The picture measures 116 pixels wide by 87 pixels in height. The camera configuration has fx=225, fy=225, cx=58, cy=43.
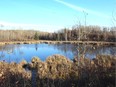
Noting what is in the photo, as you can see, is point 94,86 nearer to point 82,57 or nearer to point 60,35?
point 82,57

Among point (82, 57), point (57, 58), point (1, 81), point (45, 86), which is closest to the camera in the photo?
point (1, 81)

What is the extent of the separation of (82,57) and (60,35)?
8535 centimetres

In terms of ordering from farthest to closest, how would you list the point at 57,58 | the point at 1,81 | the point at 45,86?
1. the point at 57,58
2. the point at 45,86
3. the point at 1,81

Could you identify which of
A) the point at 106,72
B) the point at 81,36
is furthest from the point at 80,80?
the point at 81,36

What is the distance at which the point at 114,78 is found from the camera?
25.2 feet

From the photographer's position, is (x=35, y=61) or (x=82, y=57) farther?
(x=35, y=61)

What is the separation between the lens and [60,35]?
320 feet

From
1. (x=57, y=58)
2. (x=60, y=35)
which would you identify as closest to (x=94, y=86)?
(x=57, y=58)

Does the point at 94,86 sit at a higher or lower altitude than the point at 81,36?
lower

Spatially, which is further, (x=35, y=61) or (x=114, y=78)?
(x=35, y=61)

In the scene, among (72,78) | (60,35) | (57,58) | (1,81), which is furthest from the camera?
(60,35)

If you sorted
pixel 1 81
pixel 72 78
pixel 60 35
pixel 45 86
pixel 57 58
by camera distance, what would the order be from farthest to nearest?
pixel 60 35
pixel 57 58
pixel 72 78
pixel 45 86
pixel 1 81

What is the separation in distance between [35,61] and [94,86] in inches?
470

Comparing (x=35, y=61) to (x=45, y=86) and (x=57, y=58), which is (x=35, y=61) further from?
(x=45, y=86)
